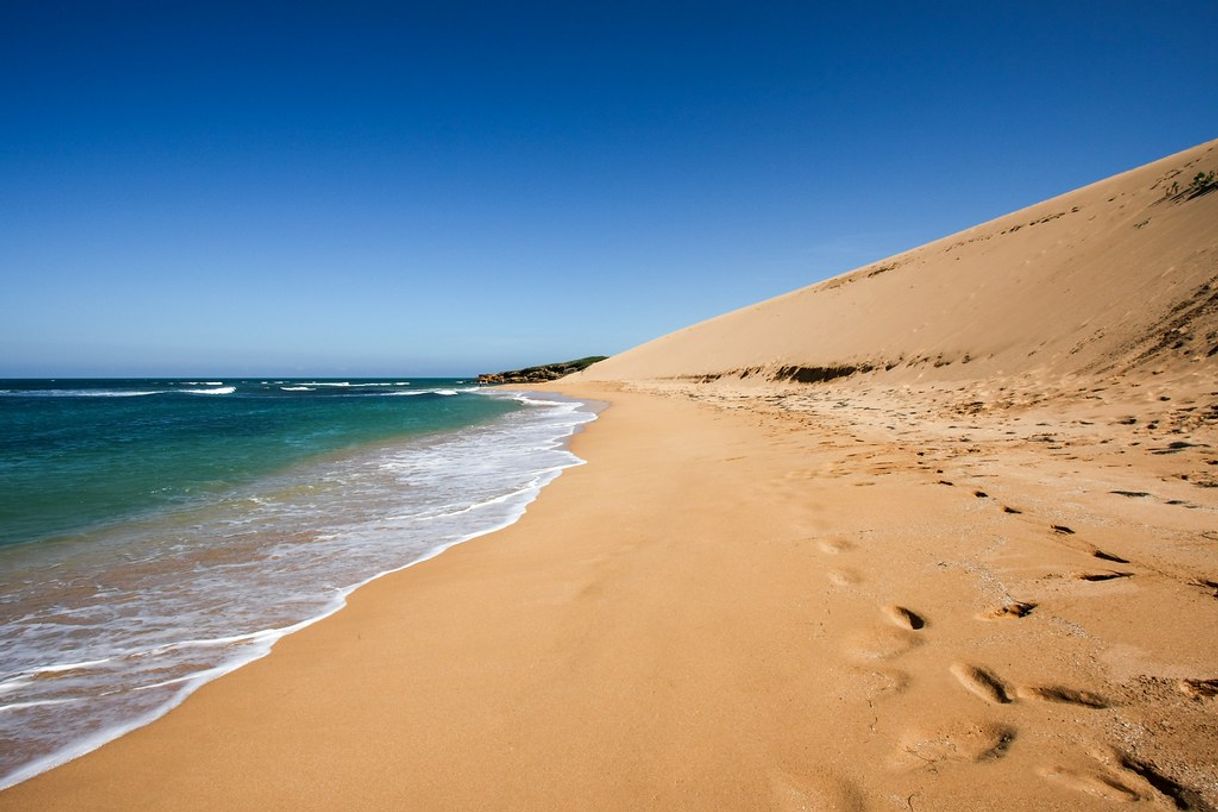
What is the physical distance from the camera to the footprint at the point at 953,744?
4.92 feet

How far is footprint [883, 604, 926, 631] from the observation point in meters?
2.24

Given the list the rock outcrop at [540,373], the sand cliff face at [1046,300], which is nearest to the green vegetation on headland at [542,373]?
the rock outcrop at [540,373]

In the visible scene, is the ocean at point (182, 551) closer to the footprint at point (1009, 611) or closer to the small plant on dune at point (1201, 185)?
the footprint at point (1009, 611)

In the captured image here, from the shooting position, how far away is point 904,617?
230 centimetres

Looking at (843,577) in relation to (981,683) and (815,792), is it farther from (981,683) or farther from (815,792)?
(815,792)

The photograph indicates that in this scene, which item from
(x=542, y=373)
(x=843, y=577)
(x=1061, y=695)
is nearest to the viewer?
(x=1061, y=695)

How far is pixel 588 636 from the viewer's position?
2.47m

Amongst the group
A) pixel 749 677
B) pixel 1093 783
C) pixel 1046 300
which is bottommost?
pixel 749 677

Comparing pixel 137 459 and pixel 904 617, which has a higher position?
pixel 904 617

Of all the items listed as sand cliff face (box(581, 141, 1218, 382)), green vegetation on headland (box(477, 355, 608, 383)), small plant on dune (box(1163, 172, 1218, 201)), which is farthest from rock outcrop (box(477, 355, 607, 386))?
small plant on dune (box(1163, 172, 1218, 201))

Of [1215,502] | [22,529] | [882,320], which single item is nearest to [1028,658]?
[1215,502]

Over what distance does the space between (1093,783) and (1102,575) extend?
146 centimetres

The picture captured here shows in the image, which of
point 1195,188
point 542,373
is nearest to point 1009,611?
point 1195,188

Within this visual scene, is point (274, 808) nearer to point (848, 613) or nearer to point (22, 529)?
point (848, 613)
